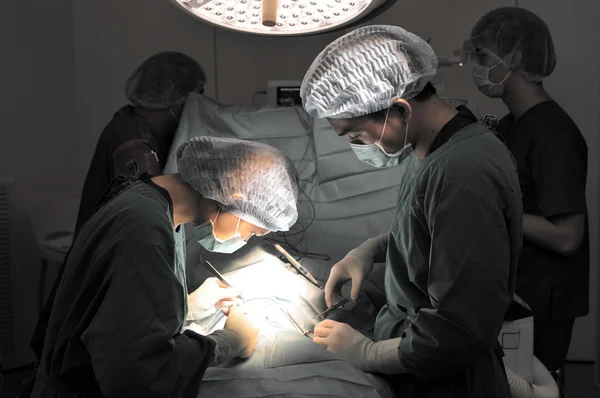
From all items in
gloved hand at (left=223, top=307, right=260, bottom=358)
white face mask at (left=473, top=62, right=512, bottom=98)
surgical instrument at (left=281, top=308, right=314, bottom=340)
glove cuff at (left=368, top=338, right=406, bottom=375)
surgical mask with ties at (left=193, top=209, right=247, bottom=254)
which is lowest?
surgical instrument at (left=281, top=308, right=314, bottom=340)

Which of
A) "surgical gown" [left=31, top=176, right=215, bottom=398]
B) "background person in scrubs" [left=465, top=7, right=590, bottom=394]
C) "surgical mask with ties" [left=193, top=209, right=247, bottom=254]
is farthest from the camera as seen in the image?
"background person in scrubs" [left=465, top=7, right=590, bottom=394]

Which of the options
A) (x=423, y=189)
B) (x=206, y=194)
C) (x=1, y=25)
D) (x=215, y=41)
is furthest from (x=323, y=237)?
(x=1, y=25)

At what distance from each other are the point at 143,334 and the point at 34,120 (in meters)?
2.43

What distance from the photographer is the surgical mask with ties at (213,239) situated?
1620 mm

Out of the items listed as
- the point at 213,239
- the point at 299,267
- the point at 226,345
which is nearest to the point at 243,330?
the point at 226,345

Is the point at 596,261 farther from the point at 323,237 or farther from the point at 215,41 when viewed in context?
the point at 215,41

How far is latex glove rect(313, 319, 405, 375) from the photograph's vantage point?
1.34 m

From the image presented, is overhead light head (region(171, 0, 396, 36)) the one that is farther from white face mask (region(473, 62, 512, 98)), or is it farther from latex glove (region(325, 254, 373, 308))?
white face mask (region(473, 62, 512, 98))

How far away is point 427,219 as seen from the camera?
1251mm

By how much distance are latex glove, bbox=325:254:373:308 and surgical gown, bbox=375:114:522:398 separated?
421 mm

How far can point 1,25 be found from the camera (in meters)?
2.91

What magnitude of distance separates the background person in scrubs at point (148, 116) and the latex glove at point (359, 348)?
110 centimetres

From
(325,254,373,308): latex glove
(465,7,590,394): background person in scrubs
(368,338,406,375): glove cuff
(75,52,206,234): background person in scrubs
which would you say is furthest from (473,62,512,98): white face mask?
(368,338,406,375): glove cuff

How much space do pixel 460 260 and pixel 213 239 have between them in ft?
2.56
